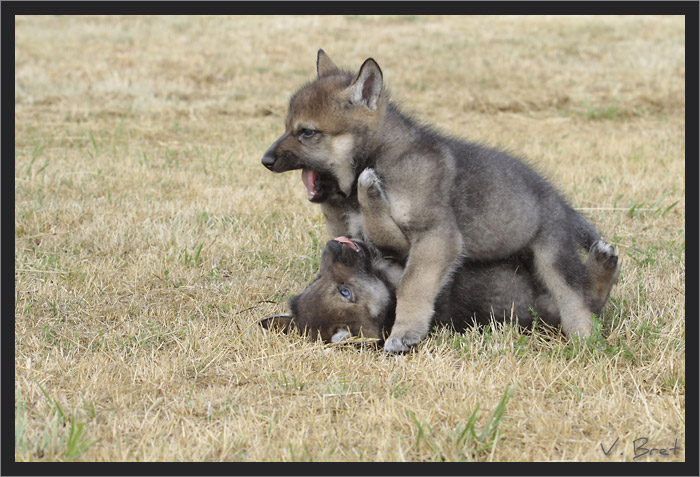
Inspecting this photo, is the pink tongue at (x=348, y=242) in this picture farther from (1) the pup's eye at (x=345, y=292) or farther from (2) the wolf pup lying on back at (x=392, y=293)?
(1) the pup's eye at (x=345, y=292)

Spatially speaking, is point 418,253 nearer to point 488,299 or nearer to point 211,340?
point 488,299

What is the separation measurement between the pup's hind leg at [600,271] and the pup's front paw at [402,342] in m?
1.12

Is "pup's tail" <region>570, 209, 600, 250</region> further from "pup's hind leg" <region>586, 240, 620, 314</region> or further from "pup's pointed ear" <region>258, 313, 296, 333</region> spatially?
"pup's pointed ear" <region>258, 313, 296, 333</region>

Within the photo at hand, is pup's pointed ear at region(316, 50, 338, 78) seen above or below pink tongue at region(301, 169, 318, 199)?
above

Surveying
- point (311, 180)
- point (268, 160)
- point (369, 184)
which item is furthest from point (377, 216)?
point (268, 160)

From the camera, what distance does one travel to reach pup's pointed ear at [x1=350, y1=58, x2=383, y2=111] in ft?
14.2

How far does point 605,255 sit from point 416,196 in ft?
3.96

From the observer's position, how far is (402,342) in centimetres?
415

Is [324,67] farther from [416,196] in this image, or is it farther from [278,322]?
[278,322]

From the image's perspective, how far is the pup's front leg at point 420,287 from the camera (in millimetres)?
4172

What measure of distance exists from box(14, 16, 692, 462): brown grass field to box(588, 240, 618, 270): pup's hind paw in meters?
0.38

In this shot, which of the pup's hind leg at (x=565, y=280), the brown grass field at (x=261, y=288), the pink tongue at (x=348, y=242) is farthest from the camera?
the pink tongue at (x=348, y=242)
